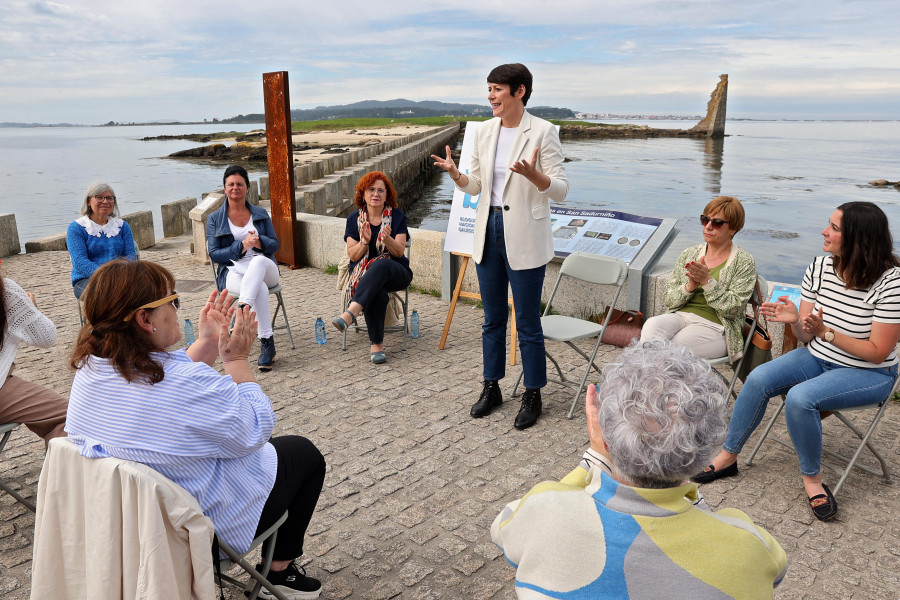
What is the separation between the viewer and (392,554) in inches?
120

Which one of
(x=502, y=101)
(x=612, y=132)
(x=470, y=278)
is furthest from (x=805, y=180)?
(x=612, y=132)

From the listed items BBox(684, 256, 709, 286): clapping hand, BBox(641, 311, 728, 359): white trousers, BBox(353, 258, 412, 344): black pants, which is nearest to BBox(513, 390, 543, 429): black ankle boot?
BBox(641, 311, 728, 359): white trousers

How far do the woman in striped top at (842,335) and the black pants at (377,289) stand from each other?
301cm

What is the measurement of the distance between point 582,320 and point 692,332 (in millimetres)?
899

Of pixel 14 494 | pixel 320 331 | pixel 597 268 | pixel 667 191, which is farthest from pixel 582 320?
pixel 667 191

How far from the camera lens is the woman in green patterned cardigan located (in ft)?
13.6

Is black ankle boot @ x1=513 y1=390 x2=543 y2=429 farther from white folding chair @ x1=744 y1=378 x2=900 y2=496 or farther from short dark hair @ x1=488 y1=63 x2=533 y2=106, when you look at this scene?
short dark hair @ x1=488 y1=63 x2=533 y2=106

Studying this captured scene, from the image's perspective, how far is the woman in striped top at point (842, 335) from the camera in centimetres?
330

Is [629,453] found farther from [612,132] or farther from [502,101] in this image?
[612,132]

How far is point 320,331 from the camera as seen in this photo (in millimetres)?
5836

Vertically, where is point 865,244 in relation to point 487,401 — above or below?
above

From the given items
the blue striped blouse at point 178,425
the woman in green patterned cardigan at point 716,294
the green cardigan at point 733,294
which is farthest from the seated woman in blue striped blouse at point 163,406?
the green cardigan at point 733,294

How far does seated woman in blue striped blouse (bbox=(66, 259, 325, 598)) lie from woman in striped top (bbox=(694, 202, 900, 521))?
265 cm

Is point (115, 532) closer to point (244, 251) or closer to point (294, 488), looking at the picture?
point (294, 488)
